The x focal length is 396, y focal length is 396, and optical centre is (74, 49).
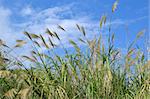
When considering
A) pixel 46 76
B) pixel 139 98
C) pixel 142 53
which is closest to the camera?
pixel 139 98

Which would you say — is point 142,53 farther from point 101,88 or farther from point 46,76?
point 46,76

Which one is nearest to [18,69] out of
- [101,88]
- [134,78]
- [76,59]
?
[76,59]

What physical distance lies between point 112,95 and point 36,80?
1.05 meters

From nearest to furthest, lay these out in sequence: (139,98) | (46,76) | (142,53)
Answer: (139,98)
(46,76)
(142,53)

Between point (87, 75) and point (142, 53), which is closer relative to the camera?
point (87, 75)

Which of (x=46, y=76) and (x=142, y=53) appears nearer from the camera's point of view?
(x=46, y=76)

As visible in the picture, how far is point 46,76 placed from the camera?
208 inches

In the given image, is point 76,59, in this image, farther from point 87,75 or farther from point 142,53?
point 142,53

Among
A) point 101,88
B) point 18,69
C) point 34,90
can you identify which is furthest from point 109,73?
point 18,69

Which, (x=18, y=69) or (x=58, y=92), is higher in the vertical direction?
(x=18, y=69)

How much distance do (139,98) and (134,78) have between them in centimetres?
60

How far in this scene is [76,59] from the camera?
5477mm

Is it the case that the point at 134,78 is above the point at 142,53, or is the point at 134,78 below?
below

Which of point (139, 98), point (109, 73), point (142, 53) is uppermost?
point (142, 53)
